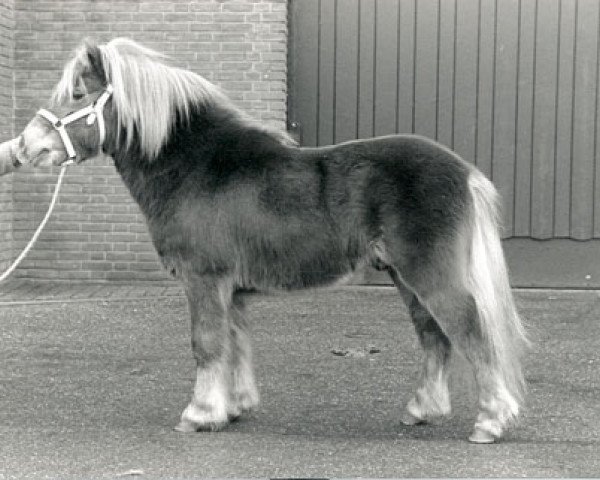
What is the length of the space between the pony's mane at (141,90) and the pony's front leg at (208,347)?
2.52 ft

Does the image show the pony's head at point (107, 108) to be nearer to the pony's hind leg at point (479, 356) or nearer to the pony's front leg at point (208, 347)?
the pony's front leg at point (208, 347)

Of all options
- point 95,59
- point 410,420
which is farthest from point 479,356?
point 95,59

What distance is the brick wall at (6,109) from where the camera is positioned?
1073 centimetres

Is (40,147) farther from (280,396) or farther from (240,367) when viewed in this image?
(280,396)

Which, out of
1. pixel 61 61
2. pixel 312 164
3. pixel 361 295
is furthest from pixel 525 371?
pixel 61 61

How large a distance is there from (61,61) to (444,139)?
3.83 meters

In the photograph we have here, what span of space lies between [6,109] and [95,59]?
533cm

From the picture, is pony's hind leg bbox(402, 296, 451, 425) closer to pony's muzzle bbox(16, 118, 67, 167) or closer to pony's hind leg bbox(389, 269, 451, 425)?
pony's hind leg bbox(389, 269, 451, 425)

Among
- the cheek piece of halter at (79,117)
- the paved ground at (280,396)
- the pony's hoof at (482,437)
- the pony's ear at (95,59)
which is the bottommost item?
the paved ground at (280,396)

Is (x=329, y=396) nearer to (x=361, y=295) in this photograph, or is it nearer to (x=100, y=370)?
(x=100, y=370)

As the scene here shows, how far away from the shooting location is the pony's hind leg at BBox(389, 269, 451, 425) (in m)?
6.03

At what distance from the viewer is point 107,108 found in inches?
231

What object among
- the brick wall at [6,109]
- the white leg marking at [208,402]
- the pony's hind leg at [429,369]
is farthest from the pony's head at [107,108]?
the brick wall at [6,109]

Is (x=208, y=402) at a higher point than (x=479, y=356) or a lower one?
lower
